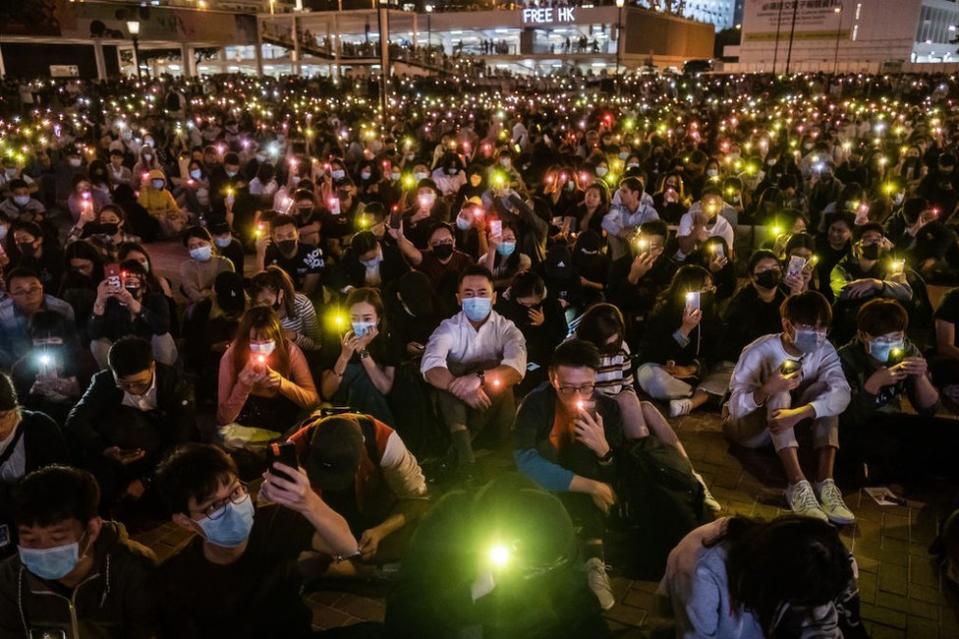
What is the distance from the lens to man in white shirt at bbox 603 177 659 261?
8.70 m

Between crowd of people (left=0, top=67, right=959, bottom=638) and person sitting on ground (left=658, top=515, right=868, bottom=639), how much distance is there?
0.04 feet

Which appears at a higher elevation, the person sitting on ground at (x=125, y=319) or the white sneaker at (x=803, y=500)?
the person sitting on ground at (x=125, y=319)

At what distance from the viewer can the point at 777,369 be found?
16.5 ft

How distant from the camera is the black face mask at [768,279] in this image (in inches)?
244

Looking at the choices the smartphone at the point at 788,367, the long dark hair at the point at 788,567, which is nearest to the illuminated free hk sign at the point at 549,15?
the smartphone at the point at 788,367

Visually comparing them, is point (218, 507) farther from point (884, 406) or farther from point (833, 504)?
point (884, 406)

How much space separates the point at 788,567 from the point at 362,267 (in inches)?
209

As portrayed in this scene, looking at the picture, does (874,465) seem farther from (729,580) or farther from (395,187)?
(395,187)

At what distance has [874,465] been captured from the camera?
524 centimetres

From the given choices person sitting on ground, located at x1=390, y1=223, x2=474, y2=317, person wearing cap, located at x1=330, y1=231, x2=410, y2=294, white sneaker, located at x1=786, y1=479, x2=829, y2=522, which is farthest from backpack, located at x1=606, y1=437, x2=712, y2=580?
person wearing cap, located at x1=330, y1=231, x2=410, y2=294

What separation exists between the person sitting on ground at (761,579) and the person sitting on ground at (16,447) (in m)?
3.50

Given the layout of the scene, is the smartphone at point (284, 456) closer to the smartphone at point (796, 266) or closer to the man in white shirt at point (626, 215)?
the smartphone at point (796, 266)

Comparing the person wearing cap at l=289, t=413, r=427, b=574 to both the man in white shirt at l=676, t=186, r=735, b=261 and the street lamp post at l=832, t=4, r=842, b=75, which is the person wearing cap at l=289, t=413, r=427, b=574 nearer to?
the man in white shirt at l=676, t=186, r=735, b=261

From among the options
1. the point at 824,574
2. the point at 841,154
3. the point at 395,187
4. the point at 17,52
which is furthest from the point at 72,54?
the point at 824,574
